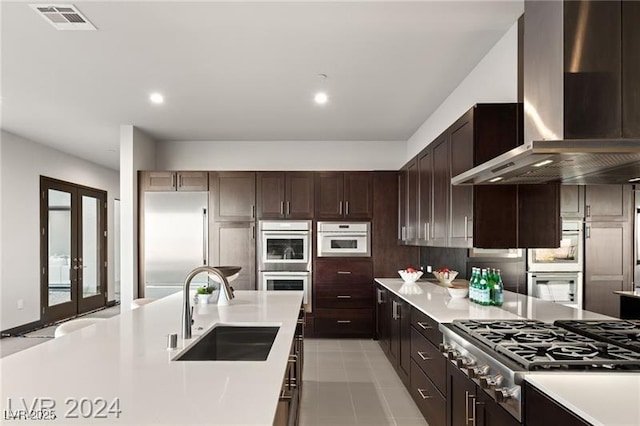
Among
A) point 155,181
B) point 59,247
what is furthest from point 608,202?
point 59,247

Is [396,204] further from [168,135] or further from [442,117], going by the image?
[168,135]

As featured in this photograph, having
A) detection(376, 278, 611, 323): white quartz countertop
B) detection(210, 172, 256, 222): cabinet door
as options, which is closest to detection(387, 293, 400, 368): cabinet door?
detection(376, 278, 611, 323): white quartz countertop

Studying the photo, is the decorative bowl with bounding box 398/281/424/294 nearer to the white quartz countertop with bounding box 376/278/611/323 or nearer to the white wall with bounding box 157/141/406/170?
the white quartz countertop with bounding box 376/278/611/323

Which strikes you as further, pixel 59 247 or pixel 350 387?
pixel 59 247

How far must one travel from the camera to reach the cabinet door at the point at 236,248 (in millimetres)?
5906

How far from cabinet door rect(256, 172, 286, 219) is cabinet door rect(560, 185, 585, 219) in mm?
3781

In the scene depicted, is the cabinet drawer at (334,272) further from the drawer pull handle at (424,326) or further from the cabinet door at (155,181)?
the drawer pull handle at (424,326)

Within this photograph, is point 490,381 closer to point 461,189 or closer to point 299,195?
point 461,189

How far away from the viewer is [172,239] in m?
5.80

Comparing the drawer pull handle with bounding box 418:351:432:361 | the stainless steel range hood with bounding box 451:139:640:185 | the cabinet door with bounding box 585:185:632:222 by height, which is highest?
the stainless steel range hood with bounding box 451:139:640:185

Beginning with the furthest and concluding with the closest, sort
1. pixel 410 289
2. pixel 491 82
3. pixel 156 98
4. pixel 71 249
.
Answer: pixel 71 249, pixel 156 98, pixel 410 289, pixel 491 82

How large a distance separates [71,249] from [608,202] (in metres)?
7.75

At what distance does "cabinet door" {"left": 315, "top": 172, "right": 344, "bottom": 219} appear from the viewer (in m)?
6.00

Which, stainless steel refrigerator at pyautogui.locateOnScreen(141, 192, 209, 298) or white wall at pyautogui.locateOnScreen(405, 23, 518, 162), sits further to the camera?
stainless steel refrigerator at pyautogui.locateOnScreen(141, 192, 209, 298)
